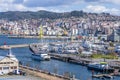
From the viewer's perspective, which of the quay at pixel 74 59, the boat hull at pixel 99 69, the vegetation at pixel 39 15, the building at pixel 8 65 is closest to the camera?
the building at pixel 8 65

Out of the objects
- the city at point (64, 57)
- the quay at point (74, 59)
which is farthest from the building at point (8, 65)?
the quay at point (74, 59)

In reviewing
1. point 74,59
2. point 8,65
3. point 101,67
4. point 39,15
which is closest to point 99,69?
point 101,67

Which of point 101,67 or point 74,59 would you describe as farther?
point 74,59

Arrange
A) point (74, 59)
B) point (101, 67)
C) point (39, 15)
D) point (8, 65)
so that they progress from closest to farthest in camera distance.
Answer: point (8, 65) < point (101, 67) < point (74, 59) < point (39, 15)

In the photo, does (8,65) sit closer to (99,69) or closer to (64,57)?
(99,69)

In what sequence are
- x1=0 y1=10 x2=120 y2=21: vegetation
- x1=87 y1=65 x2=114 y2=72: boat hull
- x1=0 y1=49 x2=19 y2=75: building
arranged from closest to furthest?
1. x1=0 y1=49 x2=19 y2=75: building
2. x1=87 y1=65 x2=114 y2=72: boat hull
3. x1=0 y1=10 x2=120 y2=21: vegetation

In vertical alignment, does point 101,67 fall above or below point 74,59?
above

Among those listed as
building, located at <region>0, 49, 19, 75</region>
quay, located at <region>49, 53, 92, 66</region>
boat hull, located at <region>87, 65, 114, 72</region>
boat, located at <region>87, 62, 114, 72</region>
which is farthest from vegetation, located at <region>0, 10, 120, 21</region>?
building, located at <region>0, 49, 19, 75</region>

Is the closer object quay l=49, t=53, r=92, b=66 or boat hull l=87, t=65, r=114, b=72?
boat hull l=87, t=65, r=114, b=72

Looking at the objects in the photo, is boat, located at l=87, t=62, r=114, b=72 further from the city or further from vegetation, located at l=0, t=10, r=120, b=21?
vegetation, located at l=0, t=10, r=120, b=21

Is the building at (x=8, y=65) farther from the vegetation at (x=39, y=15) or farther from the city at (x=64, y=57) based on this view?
the vegetation at (x=39, y=15)

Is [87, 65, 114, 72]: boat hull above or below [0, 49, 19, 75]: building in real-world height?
below
